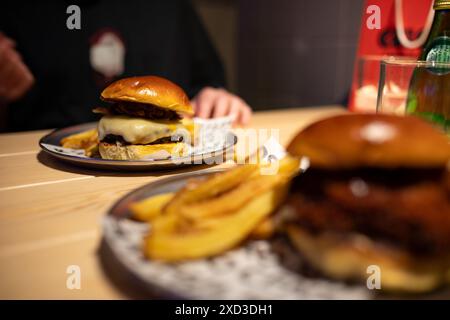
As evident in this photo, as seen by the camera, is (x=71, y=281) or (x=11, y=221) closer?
(x=71, y=281)

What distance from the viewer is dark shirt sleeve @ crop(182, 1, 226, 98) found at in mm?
3326

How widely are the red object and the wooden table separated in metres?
1.54

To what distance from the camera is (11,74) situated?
252 centimetres

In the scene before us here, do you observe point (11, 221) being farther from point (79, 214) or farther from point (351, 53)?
point (351, 53)

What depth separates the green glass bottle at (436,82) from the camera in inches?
56.0

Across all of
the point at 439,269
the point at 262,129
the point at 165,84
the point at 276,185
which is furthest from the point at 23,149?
the point at 439,269

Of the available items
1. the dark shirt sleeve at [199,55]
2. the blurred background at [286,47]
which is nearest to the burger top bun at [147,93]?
the dark shirt sleeve at [199,55]

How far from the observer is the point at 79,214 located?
918 mm

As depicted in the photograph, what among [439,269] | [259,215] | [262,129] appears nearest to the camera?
[439,269]

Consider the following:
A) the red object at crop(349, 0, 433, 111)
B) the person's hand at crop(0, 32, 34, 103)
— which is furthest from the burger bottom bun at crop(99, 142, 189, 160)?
the person's hand at crop(0, 32, 34, 103)

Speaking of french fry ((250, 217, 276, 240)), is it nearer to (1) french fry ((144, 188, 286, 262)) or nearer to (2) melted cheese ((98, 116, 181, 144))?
(1) french fry ((144, 188, 286, 262))

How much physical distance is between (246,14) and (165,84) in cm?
326

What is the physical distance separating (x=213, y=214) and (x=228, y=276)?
0.12 m

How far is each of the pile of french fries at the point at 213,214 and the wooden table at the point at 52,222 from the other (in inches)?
4.3
